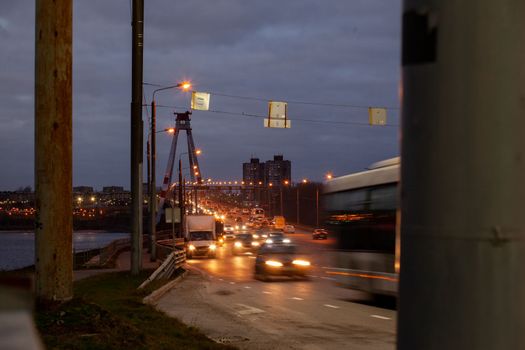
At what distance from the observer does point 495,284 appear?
2.22 meters

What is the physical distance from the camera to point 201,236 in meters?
51.7

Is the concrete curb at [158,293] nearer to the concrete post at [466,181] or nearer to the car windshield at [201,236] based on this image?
the concrete post at [466,181]

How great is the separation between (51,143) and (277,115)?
24331 millimetres

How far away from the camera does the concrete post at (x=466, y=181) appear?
222 cm

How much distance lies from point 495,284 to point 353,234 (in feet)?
59.0

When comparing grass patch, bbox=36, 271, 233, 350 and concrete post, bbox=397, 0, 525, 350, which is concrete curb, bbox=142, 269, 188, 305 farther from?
concrete post, bbox=397, 0, 525, 350

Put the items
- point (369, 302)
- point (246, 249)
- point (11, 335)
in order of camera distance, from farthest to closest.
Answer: point (246, 249) < point (369, 302) < point (11, 335)

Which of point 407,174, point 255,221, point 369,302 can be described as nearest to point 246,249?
point 369,302

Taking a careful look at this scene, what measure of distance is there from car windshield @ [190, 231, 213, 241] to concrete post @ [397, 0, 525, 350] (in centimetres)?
4925

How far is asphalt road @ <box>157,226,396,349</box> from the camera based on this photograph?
41.0 feet

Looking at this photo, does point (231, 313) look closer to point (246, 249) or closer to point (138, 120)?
point (138, 120)

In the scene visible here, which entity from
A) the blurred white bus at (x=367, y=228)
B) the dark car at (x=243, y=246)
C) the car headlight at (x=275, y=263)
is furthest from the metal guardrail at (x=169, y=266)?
the dark car at (x=243, y=246)

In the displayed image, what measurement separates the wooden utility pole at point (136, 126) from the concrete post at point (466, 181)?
962 inches

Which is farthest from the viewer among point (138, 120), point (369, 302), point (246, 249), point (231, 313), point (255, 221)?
point (255, 221)
